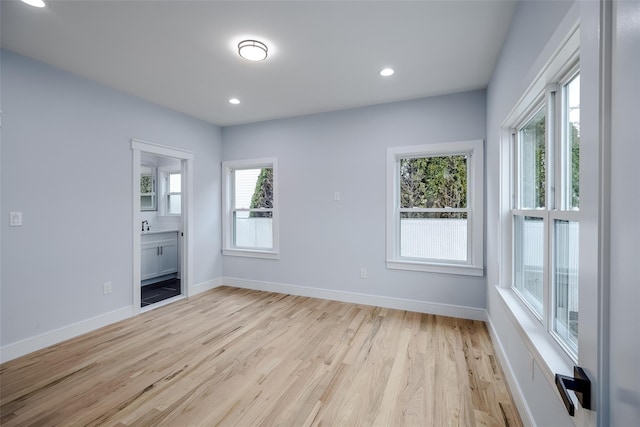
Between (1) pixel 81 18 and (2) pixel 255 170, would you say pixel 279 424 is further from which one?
(2) pixel 255 170

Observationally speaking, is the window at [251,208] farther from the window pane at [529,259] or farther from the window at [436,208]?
the window pane at [529,259]

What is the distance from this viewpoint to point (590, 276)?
0.86 metres

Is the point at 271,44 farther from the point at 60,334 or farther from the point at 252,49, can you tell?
the point at 60,334

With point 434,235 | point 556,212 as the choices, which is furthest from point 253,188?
point 556,212

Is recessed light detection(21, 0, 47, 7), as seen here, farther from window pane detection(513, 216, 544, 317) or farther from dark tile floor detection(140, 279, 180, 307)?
window pane detection(513, 216, 544, 317)

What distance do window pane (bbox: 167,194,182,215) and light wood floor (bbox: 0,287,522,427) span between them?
8.62 ft

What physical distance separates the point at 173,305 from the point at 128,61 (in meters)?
2.92

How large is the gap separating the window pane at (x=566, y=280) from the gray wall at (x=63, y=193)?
404 centimetres

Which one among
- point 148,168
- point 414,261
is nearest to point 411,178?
point 414,261

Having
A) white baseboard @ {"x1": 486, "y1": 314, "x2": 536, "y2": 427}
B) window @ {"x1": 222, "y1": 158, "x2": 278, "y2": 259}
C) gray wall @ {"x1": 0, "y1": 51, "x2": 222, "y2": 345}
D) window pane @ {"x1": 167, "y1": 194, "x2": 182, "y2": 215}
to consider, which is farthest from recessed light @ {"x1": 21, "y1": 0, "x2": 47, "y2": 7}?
white baseboard @ {"x1": 486, "y1": 314, "x2": 536, "y2": 427}

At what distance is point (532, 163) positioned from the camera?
6.55ft

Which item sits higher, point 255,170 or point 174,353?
point 255,170

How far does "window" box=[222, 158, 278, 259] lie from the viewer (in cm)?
446

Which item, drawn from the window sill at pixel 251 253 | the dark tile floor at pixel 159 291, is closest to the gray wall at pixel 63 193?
the dark tile floor at pixel 159 291
